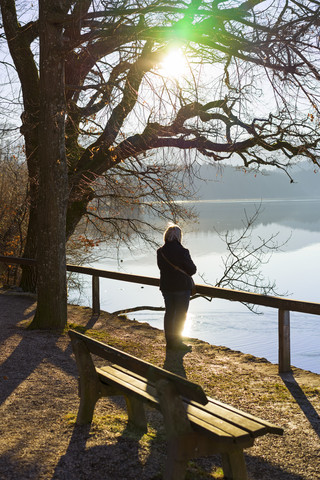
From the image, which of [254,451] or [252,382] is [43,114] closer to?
[252,382]

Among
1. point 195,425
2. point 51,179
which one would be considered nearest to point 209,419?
point 195,425

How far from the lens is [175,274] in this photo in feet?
22.5

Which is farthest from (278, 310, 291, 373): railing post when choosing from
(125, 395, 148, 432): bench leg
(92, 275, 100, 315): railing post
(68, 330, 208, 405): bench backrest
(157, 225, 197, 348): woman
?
(92, 275, 100, 315): railing post

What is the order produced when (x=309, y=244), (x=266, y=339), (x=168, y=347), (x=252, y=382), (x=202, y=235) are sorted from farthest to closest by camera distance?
(x=202, y=235), (x=309, y=244), (x=266, y=339), (x=168, y=347), (x=252, y=382)

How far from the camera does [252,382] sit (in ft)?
19.8

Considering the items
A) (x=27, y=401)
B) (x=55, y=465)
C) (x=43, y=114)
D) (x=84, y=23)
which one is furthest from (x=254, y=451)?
(x=84, y=23)

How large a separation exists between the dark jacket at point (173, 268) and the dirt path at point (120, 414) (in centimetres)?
100

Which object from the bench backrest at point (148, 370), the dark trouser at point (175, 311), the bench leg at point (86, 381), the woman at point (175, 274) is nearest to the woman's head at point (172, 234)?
the woman at point (175, 274)

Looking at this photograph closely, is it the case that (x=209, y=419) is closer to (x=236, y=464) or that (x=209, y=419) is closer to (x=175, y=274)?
(x=236, y=464)

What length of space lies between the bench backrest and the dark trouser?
2.52 m

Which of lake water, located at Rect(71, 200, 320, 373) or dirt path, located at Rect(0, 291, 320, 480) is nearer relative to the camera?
dirt path, located at Rect(0, 291, 320, 480)

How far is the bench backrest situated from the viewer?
3.02 meters

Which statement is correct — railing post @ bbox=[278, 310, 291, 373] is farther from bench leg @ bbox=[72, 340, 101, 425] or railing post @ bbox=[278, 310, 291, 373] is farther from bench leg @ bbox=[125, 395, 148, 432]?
bench leg @ bbox=[72, 340, 101, 425]

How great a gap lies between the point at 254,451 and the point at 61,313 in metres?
5.10
